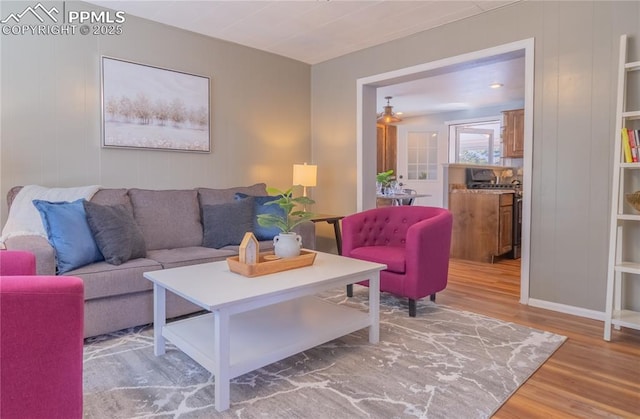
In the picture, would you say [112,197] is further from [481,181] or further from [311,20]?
[481,181]

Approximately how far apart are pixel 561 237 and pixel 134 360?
121 inches

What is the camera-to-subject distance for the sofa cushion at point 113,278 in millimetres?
2258

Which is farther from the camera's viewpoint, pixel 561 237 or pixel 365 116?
pixel 365 116

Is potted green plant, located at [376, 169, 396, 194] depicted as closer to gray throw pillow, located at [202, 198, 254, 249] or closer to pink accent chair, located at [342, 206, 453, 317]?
pink accent chair, located at [342, 206, 453, 317]

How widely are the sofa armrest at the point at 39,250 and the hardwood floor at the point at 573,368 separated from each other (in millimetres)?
2432

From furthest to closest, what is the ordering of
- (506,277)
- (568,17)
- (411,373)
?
(506,277)
(568,17)
(411,373)

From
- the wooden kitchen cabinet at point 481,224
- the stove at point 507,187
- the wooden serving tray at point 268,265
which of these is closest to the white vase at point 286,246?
the wooden serving tray at point 268,265

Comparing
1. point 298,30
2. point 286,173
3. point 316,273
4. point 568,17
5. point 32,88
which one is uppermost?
point 298,30

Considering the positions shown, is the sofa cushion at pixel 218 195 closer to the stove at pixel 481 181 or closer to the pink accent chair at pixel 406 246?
the pink accent chair at pixel 406 246

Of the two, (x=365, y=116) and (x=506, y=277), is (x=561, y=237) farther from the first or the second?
(x=365, y=116)

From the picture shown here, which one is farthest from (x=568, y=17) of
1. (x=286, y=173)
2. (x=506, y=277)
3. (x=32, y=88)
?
(x=32, y=88)

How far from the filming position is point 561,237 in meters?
2.95

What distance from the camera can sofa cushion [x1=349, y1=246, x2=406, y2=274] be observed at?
2.87 metres

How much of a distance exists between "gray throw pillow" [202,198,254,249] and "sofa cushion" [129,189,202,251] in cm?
11
